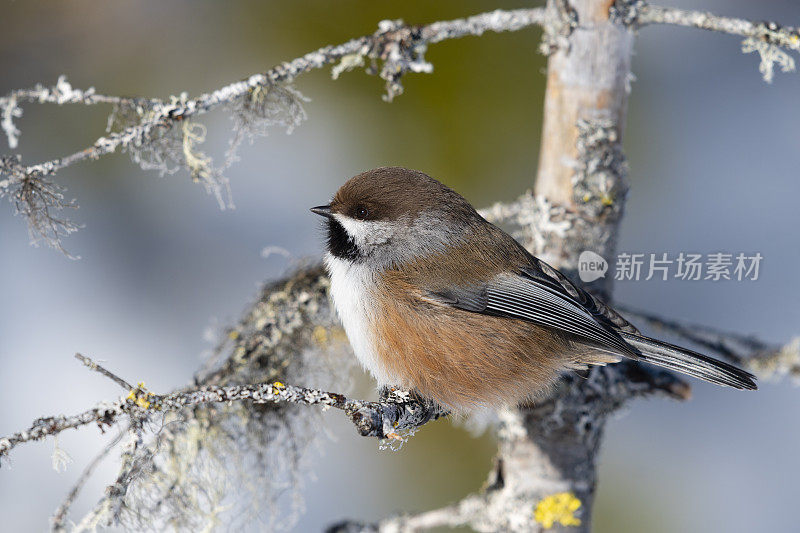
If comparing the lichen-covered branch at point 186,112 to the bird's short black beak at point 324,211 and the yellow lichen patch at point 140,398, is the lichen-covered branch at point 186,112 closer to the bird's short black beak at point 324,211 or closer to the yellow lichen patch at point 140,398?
the bird's short black beak at point 324,211

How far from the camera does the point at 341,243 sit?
6.65 ft

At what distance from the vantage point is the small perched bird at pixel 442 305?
1966mm

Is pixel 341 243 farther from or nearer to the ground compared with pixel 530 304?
farther from the ground

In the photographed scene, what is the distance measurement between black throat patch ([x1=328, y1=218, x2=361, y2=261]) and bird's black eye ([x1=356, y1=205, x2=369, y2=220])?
0.07m

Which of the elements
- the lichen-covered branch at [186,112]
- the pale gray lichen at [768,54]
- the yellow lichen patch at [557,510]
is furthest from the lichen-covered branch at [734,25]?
the yellow lichen patch at [557,510]

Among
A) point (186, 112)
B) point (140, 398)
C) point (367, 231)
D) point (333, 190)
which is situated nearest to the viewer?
point (140, 398)

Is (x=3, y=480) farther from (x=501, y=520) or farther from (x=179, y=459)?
(x=501, y=520)

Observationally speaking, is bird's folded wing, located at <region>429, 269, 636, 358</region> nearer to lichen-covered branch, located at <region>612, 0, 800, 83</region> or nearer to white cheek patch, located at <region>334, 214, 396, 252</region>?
white cheek patch, located at <region>334, 214, 396, 252</region>

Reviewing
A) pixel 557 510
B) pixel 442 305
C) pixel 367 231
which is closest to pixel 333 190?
pixel 367 231

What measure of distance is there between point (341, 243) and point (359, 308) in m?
0.21

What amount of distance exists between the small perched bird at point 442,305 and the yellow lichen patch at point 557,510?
557 mm

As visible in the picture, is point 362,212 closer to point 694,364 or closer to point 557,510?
point 694,364

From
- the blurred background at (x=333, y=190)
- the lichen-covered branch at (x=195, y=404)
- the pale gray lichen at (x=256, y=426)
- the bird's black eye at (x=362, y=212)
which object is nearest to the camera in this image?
the lichen-covered branch at (x=195, y=404)

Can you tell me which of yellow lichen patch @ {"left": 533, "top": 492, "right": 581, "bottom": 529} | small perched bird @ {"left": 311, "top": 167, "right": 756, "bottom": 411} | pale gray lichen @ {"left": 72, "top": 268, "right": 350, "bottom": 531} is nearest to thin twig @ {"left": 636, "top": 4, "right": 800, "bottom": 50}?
small perched bird @ {"left": 311, "top": 167, "right": 756, "bottom": 411}
